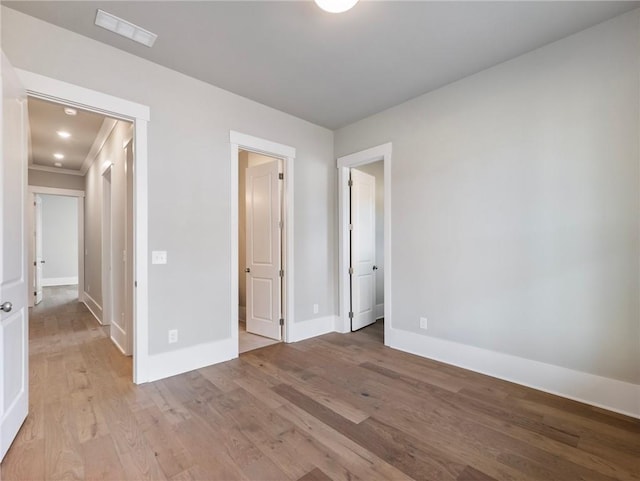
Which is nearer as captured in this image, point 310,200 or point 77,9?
point 77,9

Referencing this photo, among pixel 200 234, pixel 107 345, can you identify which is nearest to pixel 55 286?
pixel 107 345

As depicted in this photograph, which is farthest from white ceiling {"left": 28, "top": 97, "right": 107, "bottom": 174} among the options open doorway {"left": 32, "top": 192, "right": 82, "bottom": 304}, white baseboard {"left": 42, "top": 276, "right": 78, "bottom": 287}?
white baseboard {"left": 42, "top": 276, "right": 78, "bottom": 287}

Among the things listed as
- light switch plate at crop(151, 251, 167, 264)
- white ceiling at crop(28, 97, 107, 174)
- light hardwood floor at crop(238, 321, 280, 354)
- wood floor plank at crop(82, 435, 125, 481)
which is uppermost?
white ceiling at crop(28, 97, 107, 174)

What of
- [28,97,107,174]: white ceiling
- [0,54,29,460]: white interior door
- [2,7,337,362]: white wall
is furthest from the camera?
[28,97,107,174]: white ceiling

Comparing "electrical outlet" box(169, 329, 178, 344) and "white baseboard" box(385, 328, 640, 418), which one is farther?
"electrical outlet" box(169, 329, 178, 344)

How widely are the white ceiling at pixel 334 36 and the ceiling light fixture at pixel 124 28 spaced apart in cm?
5

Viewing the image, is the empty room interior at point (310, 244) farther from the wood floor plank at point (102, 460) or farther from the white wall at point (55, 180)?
the white wall at point (55, 180)

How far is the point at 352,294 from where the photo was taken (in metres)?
4.32

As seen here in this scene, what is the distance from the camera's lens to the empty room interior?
1.85 metres

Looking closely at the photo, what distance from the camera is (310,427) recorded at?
6.60 feet

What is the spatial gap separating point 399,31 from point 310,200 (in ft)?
7.34

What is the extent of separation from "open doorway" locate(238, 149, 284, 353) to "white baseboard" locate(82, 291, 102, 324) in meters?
2.54

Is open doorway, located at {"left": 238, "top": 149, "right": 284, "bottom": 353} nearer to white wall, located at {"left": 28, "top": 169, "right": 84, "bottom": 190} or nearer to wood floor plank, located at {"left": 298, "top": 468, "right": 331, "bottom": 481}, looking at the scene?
wood floor plank, located at {"left": 298, "top": 468, "right": 331, "bottom": 481}

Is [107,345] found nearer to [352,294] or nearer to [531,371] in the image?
[352,294]
